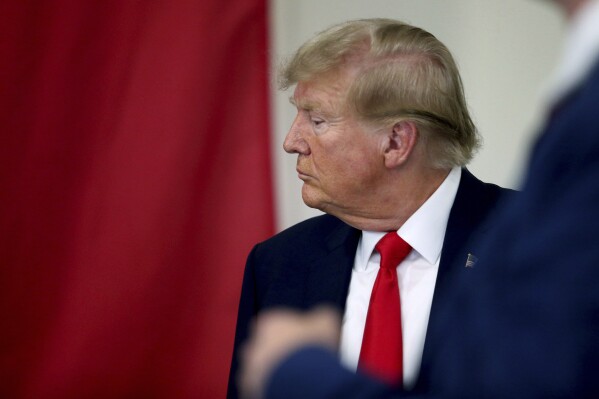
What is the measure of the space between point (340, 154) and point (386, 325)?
0.34m

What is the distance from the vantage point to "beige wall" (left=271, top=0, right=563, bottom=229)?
2.42 meters

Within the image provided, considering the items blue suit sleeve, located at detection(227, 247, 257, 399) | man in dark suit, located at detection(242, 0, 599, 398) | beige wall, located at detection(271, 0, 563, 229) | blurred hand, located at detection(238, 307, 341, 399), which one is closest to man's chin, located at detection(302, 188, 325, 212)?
blue suit sleeve, located at detection(227, 247, 257, 399)

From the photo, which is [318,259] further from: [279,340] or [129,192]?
[279,340]

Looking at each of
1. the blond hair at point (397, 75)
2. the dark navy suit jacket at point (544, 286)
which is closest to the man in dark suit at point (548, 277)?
the dark navy suit jacket at point (544, 286)

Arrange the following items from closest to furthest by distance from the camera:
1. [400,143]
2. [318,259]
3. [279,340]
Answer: [279,340] → [400,143] → [318,259]

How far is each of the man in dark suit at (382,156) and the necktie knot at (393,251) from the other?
0.01m

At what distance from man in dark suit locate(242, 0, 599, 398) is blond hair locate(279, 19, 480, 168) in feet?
3.72

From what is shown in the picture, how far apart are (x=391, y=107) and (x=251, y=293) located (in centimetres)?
50

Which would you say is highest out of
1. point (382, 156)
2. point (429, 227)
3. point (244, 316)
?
point (382, 156)

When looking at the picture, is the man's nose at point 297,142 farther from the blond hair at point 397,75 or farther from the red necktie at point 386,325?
the red necktie at point 386,325

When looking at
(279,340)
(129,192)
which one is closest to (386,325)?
(129,192)

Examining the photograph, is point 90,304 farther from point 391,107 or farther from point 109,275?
point 391,107

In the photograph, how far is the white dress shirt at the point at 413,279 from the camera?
1.75 m

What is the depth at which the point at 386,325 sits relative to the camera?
5.64ft
